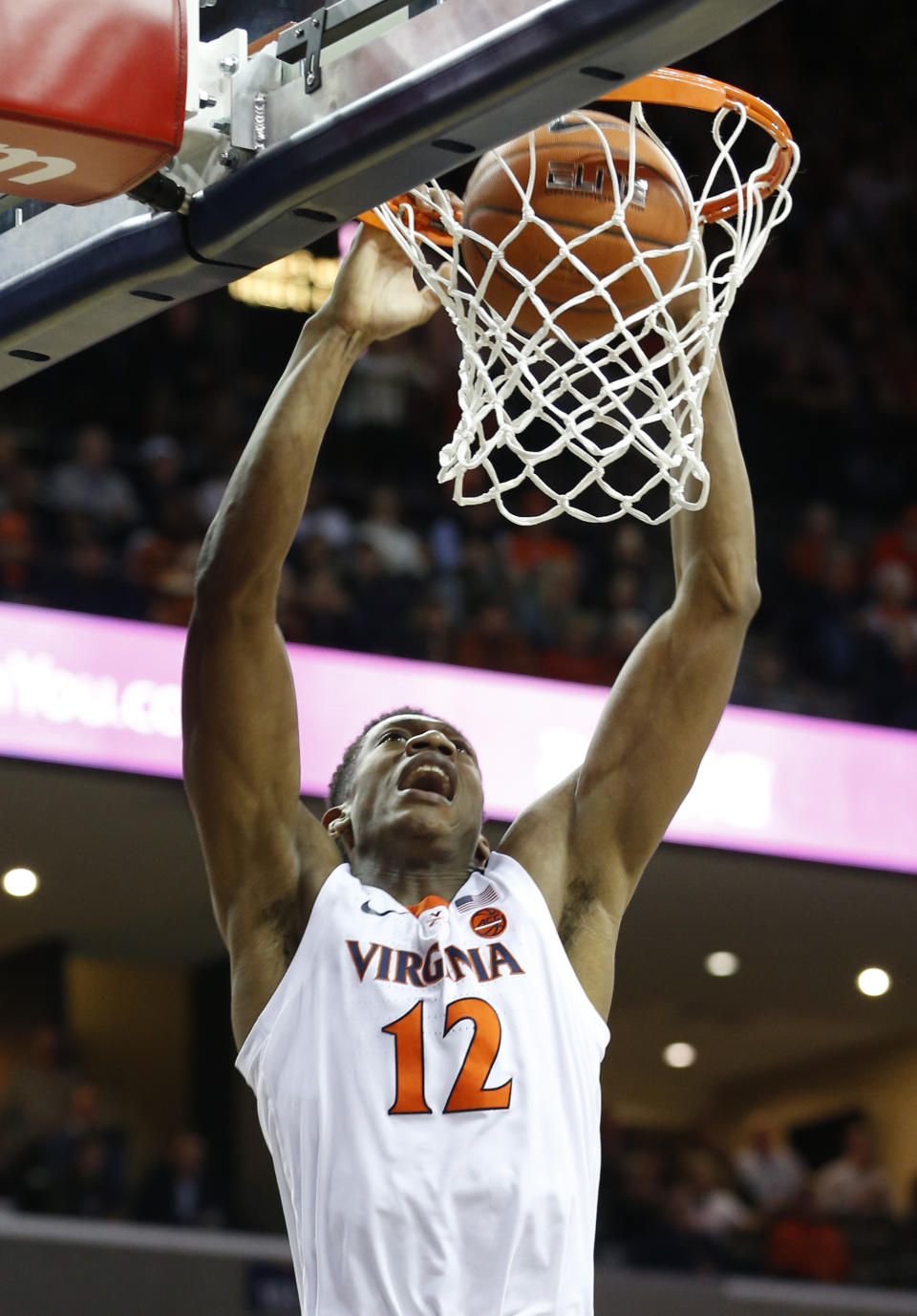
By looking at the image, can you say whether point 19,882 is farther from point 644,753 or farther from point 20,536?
point 644,753

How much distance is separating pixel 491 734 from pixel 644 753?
6010 mm

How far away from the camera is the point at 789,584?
11742mm

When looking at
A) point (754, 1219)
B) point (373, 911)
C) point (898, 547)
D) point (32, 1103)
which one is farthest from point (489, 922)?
point (898, 547)

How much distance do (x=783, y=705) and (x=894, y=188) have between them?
7.22 meters

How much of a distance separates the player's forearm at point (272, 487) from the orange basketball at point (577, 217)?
349mm

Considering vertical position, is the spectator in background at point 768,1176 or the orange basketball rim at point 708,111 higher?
the orange basketball rim at point 708,111

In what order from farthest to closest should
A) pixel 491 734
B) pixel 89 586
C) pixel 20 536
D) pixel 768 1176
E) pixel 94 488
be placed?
pixel 768 1176 → pixel 94 488 → pixel 491 734 → pixel 20 536 → pixel 89 586

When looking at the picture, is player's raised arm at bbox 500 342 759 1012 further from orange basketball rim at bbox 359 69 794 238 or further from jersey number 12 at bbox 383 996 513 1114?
orange basketball rim at bbox 359 69 794 238

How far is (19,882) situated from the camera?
437 inches

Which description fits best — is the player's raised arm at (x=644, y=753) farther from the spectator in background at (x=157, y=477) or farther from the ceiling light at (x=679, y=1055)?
the ceiling light at (x=679, y=1055)

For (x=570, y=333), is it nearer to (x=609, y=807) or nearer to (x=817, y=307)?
(x=609, y=807)

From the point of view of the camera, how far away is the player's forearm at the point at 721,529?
143 inches

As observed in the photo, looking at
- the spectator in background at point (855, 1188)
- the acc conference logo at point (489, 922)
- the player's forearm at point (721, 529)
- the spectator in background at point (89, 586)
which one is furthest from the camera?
the spectator in background at point (855, 1188)

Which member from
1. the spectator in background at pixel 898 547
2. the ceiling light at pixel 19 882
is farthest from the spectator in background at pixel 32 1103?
the spectator in background at pixel 898 547
